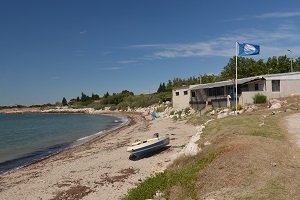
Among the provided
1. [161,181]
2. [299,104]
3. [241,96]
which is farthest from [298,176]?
[241,96]

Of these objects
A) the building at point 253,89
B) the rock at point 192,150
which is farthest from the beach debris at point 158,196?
the building at point 253,89

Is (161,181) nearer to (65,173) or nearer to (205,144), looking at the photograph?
(205,144)

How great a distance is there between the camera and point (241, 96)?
4262cm

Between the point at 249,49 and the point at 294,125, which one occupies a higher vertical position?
the point at 249,49

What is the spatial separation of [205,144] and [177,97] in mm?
42769

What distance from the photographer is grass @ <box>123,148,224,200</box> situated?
13.3m

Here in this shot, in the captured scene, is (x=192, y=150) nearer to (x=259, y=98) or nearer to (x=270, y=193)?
(x=270, y=193)

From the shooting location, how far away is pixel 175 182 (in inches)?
554

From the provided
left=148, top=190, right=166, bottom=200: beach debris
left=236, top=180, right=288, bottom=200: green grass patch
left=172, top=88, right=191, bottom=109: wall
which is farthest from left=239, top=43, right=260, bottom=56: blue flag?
left=172, top=88, right=191, bottom=109: wall

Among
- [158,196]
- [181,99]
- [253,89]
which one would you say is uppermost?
[253,89]

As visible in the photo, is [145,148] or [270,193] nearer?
[270,193]

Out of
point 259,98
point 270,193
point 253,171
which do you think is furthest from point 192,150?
point 259,98

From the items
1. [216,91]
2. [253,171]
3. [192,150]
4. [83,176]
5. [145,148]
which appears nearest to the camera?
[253,171]

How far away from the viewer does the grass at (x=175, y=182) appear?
1326cm
